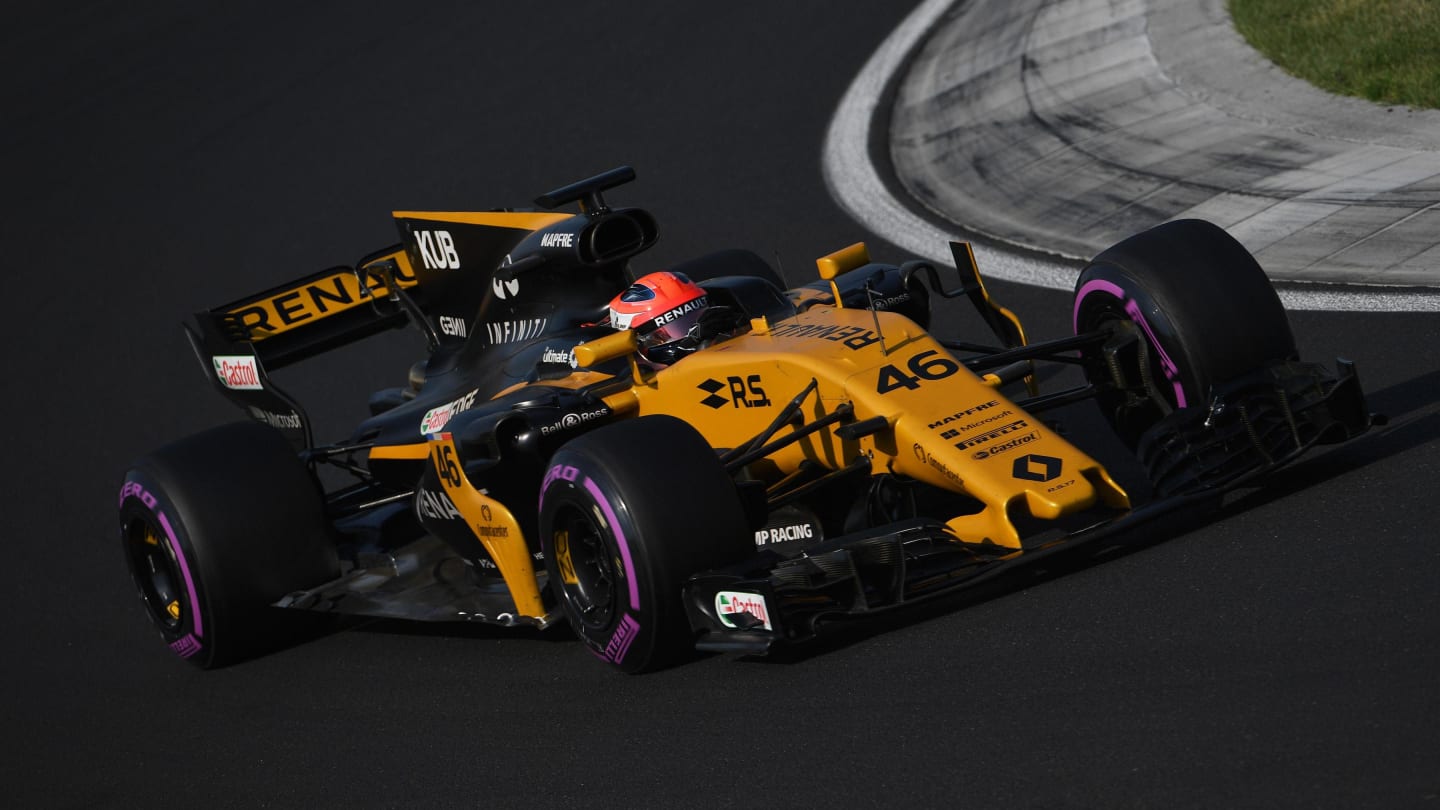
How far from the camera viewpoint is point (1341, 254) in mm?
9266

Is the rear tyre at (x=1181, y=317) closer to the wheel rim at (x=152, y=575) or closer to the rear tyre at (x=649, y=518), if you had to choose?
the rear tyre at (x=649, y=518)

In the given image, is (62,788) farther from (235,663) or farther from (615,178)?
(615,178)

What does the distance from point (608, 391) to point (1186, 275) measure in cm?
243

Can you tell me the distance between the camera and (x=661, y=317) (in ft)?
24.1

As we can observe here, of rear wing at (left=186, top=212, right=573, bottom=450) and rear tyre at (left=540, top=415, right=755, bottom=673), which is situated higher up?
rear wing at (left=186, top=212, right=573, bottom=450)

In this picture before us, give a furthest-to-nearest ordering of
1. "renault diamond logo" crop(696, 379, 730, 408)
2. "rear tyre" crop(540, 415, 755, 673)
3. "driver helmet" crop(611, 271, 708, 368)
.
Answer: "driver helmet" crop(611, 271, 708, 368)
"renault diamond logo" crop(696, 379, 730, 408)
"rear tyre" crop(540, 415, 755, 673)

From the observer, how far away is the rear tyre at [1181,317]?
6.75m

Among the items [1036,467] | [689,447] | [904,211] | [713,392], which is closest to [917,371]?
[1036,467]

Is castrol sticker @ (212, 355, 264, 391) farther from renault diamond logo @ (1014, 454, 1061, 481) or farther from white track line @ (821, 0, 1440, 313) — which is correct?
renault diamond logo @ (1014, 454, 1061, 481)

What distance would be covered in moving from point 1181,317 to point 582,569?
2.54m

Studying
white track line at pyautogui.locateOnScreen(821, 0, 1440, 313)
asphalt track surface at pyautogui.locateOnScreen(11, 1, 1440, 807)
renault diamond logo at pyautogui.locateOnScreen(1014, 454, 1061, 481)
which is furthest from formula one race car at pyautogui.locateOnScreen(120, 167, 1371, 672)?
white track line at pyautogui.locateOnScreen(821, 0, 1440, 313)

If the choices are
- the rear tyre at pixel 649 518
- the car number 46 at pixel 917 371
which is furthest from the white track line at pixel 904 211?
the rear tyre at pixel 649 518

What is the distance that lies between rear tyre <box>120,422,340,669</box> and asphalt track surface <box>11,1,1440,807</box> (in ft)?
0.79

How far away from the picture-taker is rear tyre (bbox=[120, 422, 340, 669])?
7.76 m
